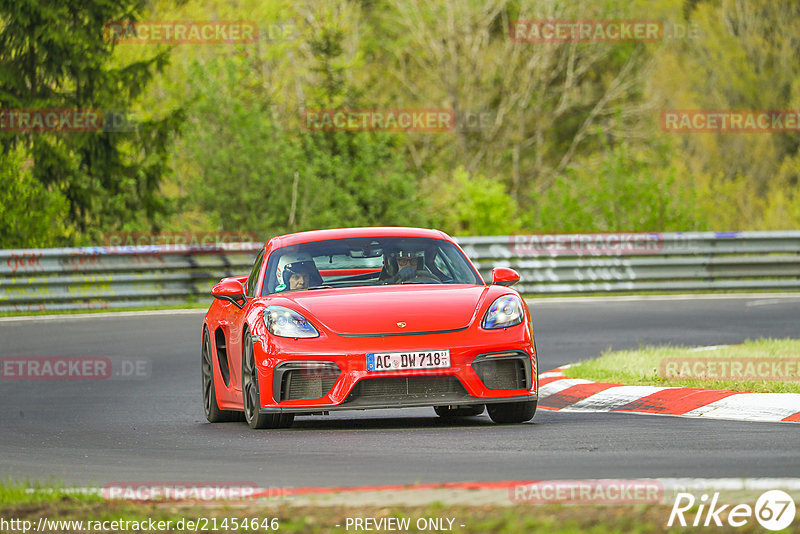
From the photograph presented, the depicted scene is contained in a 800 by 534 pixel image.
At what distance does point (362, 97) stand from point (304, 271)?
99.0 feet

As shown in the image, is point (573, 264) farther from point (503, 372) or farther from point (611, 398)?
point (503, 372)

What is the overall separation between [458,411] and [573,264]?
12.7 m

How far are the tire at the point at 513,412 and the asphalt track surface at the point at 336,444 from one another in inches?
4.6

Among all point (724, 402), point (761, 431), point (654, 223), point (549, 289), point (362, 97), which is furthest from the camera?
point (362, 97)

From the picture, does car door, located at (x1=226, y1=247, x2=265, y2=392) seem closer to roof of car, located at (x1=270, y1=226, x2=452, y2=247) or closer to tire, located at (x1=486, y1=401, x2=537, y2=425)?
roof of car, located at (x1=270, y1=226, x2=452, y2=247)

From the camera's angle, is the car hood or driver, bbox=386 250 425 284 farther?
driver, bbox=386 250 425 284

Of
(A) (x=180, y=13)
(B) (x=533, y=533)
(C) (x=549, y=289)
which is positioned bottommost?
(C) (x=549, y=289)

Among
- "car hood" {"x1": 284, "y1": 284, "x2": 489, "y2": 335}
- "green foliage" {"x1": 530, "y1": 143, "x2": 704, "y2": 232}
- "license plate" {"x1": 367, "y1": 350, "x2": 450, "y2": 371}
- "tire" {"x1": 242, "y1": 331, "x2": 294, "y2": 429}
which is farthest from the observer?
"green foliage" {"x1": 530, "y1": 143, "x2": 704, "y2": 232}

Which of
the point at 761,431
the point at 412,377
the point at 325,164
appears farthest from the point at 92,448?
the point at 325,164

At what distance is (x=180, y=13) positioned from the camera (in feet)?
156

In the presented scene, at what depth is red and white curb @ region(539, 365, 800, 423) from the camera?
946 cm

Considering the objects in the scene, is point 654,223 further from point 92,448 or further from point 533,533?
point 533,533

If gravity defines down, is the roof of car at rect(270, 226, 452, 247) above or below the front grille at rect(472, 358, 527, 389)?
above

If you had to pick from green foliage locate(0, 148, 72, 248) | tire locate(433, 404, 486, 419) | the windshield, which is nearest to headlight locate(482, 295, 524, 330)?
the windshield
